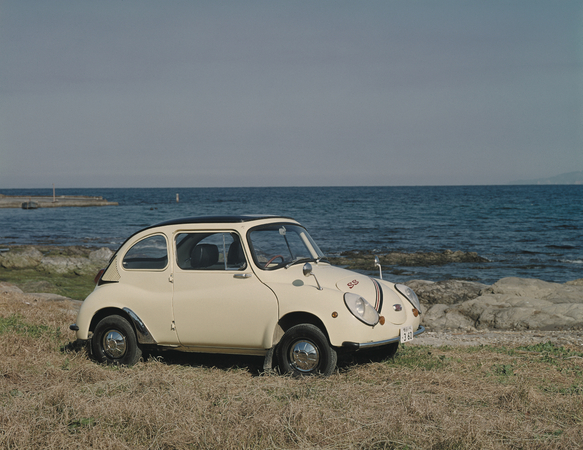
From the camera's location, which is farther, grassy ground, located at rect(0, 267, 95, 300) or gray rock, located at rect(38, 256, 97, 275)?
gray rock, located at rect(38, 256, 97, 275)

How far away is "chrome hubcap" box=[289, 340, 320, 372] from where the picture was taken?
6250 millimetres

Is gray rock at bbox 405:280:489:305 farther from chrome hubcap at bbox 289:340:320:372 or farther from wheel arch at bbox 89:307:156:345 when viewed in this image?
wheel arch at bbox 89:307:156:345

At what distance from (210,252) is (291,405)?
2.84 m

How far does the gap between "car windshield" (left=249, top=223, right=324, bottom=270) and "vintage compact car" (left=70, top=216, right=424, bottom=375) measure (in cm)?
2

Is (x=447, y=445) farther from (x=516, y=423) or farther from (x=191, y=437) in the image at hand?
(x=191, y=437)

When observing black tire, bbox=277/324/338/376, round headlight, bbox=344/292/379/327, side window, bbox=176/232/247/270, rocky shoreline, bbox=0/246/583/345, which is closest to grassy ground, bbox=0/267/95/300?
rocky shoreline, bbox=0/246/583/345

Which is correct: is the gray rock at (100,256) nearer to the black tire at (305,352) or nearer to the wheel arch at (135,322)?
the wheel arch at (135,322)

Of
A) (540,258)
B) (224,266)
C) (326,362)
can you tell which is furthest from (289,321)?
(540,258)

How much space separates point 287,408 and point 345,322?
1.59m

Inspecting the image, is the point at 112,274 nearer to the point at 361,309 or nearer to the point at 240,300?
the point at 240,300

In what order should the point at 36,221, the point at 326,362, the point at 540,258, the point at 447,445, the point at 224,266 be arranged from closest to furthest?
the point at 447,445
the point at 326,362
the point at 224,266
the point at 540,258
the point at 36,221

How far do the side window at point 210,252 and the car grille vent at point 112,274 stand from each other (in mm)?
964

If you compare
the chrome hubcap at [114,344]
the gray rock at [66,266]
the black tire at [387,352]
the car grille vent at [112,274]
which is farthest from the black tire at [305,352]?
the gray rock at [66,266]

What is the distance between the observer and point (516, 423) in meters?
4.63
